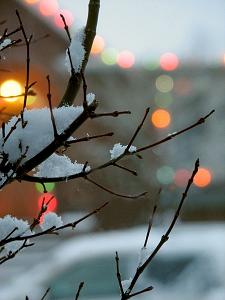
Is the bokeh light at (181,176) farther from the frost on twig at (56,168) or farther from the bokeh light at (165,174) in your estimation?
the frost on twig at (56,168)

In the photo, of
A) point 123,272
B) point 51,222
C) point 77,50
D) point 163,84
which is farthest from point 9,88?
point 163,84

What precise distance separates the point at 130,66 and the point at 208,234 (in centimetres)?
1033

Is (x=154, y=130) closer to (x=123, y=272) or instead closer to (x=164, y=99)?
(x=164, y=99)

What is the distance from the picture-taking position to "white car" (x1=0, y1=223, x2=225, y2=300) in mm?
6379

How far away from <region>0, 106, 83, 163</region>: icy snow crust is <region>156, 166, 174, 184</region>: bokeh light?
531 inches

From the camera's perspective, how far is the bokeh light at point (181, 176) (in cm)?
1566

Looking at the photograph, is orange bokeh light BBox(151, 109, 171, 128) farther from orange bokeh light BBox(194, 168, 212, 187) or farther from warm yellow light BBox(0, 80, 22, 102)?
warm yellow light BBox(0, 80, 22, 102)

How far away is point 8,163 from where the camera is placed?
154 centimetres

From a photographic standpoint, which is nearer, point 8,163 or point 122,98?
point 8,163

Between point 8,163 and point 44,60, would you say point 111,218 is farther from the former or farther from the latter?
point 8,163

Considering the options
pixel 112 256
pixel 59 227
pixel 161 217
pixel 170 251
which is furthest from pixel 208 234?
pixel 59 227

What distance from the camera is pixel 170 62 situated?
17391mm

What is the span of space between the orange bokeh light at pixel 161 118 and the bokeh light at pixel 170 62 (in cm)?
121

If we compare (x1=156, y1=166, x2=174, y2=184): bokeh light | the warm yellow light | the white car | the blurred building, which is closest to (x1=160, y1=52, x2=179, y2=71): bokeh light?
the blurred building
